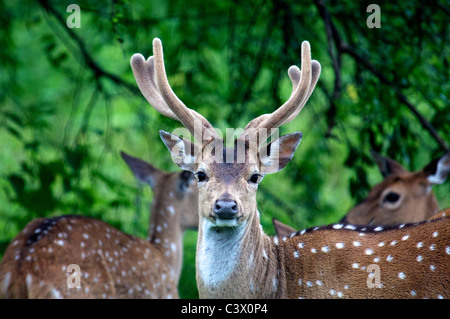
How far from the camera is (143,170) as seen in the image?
664 centimetres

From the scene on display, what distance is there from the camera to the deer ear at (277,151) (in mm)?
4469

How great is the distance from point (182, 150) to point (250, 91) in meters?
2.76

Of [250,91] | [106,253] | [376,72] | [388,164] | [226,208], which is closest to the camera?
[226,208]

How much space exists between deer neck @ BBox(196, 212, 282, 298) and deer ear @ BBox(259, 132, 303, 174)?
346mm

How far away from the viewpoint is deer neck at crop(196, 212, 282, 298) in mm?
4359

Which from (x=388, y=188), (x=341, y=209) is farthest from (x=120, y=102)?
(x=388, y=188)

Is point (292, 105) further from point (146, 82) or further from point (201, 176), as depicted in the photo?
point (146, 82)

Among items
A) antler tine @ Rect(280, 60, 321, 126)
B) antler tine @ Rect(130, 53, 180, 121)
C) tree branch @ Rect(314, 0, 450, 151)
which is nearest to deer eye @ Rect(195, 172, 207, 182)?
antler tine @ Rect(130, 53, 180, 121)

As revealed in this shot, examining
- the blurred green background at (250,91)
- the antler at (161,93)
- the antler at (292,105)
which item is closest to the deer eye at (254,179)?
the antler at (292,105)

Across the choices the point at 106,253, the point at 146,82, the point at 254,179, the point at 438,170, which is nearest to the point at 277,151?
the point at 254,179
